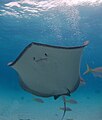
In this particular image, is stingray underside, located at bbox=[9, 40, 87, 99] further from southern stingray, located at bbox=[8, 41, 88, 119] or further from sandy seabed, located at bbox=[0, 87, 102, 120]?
sandy seabed, located at bbox=[0, 87, 102, 120]

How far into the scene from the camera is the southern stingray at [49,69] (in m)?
5.70

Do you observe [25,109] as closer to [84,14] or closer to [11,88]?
[11,88]

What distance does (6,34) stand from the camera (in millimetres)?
19703

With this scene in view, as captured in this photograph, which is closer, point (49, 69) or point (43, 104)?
point (49, 69)

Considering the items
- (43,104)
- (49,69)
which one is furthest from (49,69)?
(43,104)

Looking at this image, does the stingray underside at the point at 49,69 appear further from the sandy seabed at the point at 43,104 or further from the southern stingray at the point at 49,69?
the sandy seabed at the point at 43,104

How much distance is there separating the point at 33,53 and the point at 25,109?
5163 cm

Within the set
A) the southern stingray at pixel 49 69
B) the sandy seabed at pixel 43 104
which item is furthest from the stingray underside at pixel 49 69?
the sandy seabed at pixel 43 104

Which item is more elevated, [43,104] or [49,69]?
[49,69]

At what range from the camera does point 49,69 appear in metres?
6.21

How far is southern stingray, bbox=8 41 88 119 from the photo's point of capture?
570 centimetres

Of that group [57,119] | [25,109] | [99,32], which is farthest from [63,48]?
[25,109]

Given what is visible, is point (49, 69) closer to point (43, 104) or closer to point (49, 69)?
point (49, 69)

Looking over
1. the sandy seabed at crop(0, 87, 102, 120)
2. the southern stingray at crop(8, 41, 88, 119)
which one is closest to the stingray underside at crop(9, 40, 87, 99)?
the southern stingray at crop(8, 41, 88, 119)
